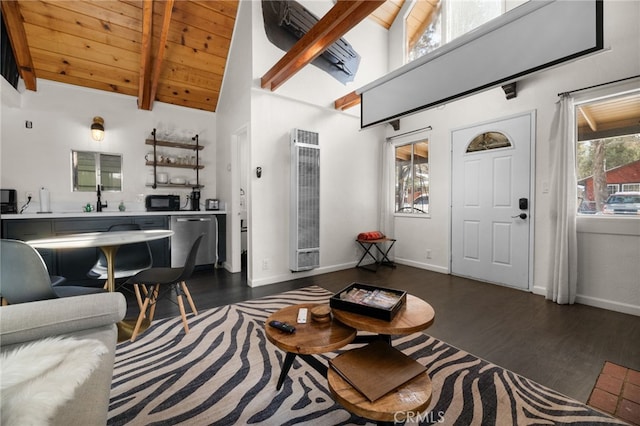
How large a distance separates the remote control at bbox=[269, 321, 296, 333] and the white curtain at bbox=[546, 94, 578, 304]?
10.5ft

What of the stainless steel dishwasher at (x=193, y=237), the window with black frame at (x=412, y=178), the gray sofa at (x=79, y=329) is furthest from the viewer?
the window with black frame at (x=412, y=178)

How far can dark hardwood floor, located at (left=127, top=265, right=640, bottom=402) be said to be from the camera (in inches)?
73.9

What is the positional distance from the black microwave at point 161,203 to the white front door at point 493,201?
4.44 m

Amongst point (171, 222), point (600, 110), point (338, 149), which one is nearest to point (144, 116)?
point (171, 222)

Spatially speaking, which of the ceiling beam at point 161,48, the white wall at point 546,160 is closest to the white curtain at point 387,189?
the white wall at point 546,160

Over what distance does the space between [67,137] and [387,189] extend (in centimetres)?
504

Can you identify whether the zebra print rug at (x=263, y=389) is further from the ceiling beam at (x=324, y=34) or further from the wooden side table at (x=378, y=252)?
the ceiling beam at (x=324, y=34)

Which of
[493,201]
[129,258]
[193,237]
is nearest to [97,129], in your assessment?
[193,237]

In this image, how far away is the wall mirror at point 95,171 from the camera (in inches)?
157

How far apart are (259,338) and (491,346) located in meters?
1.85

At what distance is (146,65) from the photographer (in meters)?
3.62

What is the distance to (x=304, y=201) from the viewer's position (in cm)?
388

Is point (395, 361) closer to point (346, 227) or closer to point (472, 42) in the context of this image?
point (472, 42)

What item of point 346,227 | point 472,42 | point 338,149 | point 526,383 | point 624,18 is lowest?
point 526,383
